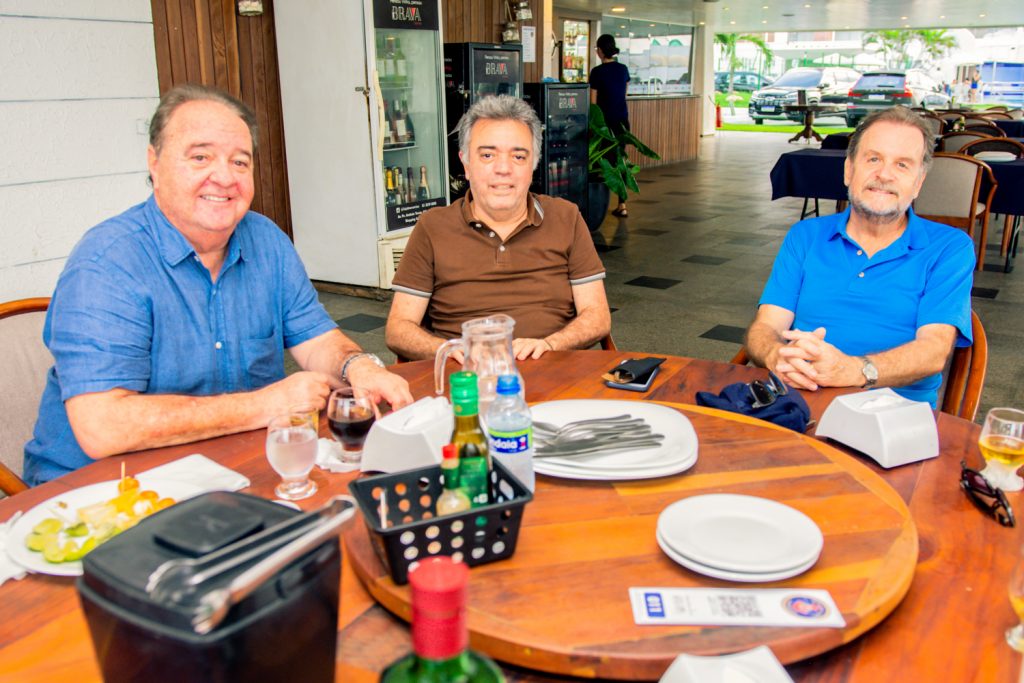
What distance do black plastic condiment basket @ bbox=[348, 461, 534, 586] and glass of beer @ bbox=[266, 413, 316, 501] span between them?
24cm

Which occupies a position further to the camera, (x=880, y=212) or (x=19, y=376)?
(x=880, y=212)

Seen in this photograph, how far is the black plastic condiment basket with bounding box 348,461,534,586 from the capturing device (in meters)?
0.96

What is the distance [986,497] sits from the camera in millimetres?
1266

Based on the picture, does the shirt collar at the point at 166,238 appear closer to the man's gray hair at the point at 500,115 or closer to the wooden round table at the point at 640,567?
the wooden round table at the point at 640,567

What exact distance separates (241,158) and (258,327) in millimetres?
384

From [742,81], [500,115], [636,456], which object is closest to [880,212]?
[500,115]

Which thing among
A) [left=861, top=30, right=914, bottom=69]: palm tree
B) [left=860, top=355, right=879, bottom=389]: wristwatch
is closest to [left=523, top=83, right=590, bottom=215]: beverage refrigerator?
[left=860, top=355, right=879, bottom=389]: wristwatch

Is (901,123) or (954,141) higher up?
(901,123)

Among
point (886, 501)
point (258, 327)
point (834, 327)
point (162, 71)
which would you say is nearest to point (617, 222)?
point (162, 71)

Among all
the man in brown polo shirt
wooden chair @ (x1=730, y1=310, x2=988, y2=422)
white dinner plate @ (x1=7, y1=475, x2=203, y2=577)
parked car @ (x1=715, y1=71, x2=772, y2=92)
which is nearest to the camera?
white dinner plate @ (x1=7, y1=475, x2=203, y2=577)

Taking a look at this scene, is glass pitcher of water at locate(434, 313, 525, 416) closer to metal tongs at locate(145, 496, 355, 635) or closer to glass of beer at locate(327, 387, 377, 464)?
glass of beer at locate(327, 387, 377, 464)

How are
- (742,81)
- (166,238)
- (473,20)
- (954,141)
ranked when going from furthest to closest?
(742,81) → (954,141) → (473,20) → (166,238)

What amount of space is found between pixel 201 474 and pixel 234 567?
793 millimetres

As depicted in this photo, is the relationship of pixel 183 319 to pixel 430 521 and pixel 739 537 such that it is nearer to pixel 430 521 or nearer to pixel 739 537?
pixel 430 521
